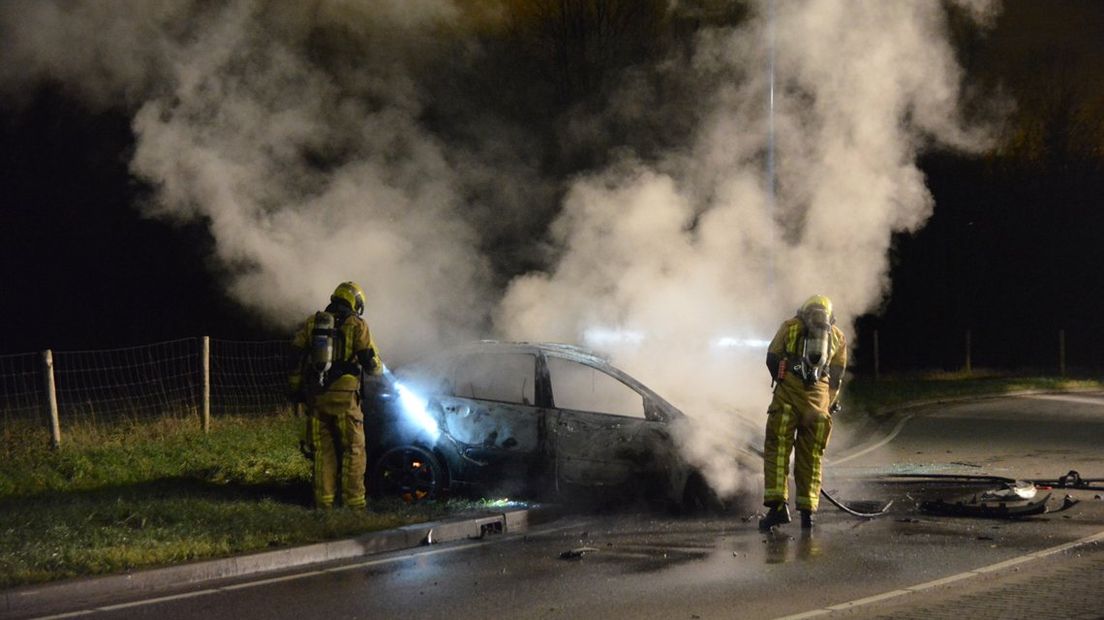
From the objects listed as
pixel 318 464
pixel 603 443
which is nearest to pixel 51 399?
pixel 318 464

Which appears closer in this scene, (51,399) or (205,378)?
(51,399)

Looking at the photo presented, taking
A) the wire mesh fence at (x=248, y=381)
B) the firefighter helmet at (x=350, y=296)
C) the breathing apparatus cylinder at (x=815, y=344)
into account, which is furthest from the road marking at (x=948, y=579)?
the wire mesh fence at (x=248, y=381)

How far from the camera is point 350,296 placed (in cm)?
1027

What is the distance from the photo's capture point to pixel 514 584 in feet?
25.3

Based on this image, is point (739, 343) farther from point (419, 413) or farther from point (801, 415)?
point (419, 413)

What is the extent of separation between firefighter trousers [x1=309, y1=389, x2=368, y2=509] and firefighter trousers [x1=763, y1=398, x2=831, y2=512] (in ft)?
10.7

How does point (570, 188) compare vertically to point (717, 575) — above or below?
above

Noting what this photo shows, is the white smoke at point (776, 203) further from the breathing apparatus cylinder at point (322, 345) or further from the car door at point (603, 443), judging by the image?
the breathing apparatus cylinder at point (322, 345)

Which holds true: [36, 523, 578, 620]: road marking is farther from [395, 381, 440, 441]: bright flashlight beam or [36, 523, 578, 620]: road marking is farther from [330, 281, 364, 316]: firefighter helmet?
[330, 281, 364, 316]: firefighter helmet

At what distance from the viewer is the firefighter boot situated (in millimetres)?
9500

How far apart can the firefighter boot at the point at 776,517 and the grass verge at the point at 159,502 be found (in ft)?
7.90

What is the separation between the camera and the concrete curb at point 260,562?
7.29 metres

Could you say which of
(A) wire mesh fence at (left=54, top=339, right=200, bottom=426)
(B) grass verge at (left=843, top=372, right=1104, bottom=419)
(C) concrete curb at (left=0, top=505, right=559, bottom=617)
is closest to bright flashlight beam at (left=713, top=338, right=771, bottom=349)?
(C) concrete curb at (left=0, top=505, right=559, bottom=617)

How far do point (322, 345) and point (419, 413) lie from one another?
3.89 ft
